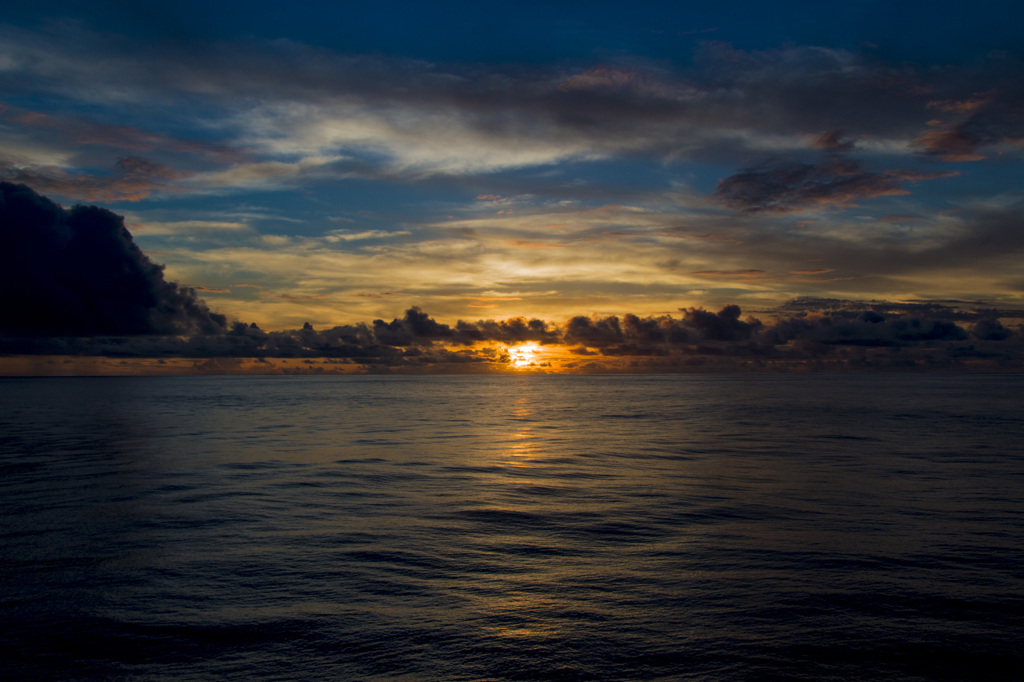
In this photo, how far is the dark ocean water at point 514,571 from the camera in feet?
32.0

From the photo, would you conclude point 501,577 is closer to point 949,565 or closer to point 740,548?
point 740,548

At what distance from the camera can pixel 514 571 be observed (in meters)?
13.9

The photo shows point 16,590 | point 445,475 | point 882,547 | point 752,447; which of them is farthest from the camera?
point 752,447

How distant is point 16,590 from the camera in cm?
1272

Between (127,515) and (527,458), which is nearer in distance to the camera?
(127,515)

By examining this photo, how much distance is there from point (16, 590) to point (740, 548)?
16.3 metres

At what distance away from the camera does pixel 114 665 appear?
9602mm

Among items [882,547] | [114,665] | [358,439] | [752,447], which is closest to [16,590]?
[114,665]

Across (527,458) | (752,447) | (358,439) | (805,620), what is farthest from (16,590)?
(752,447)

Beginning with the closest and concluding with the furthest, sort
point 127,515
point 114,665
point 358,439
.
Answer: point 114,665 → point 127,515 → point 358,439

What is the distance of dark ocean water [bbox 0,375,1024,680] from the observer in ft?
32.0

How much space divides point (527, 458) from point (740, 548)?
19.8 metres

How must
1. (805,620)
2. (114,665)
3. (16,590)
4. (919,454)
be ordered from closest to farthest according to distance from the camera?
(114,665) → (805,620) → (16,590) → (919,454)

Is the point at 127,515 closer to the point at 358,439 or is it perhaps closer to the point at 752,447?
the point at 358,439
